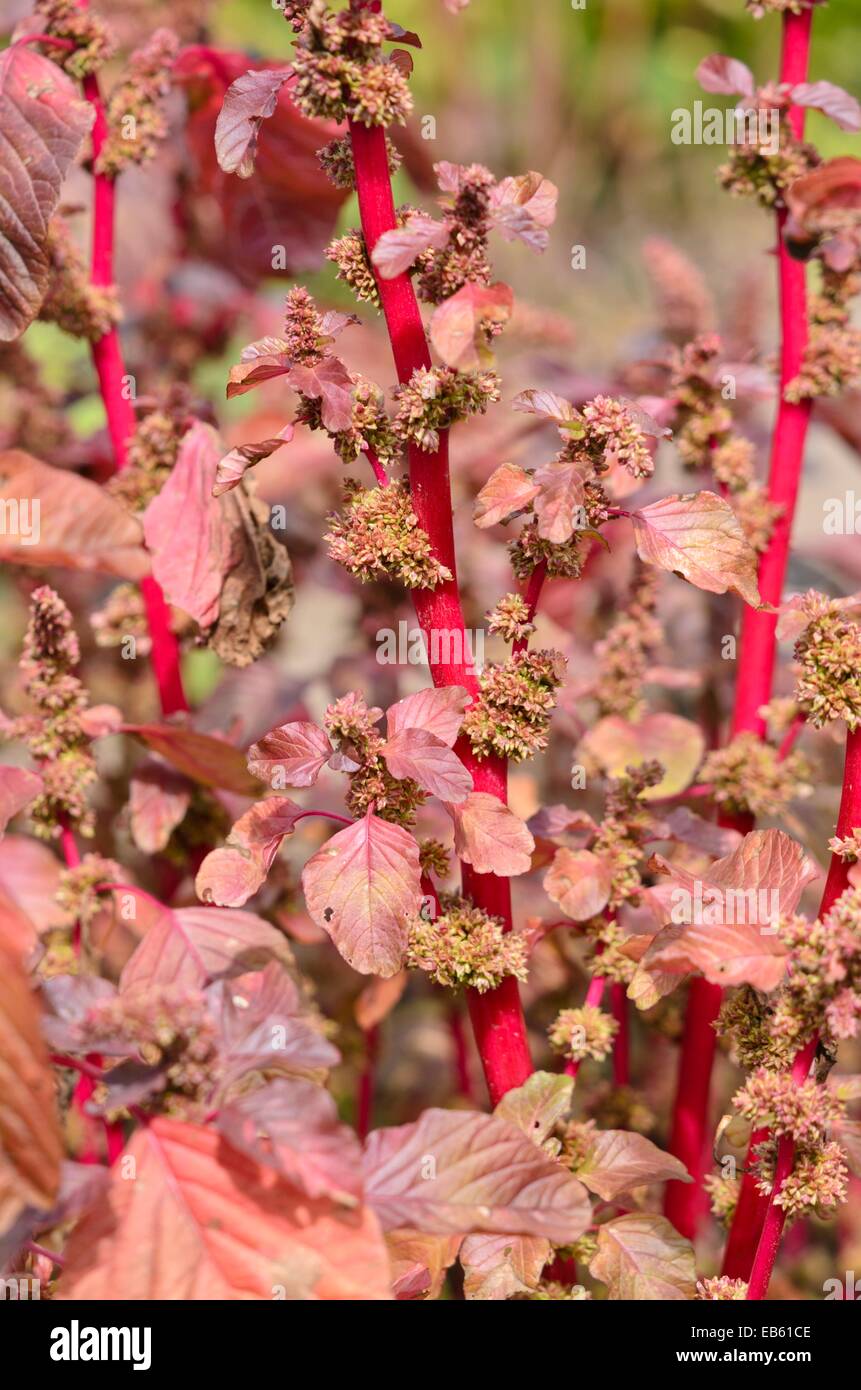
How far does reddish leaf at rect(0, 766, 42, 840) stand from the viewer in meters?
0.71

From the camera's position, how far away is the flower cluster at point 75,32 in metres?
0.83

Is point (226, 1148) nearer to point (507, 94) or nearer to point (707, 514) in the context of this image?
point (707, 514)

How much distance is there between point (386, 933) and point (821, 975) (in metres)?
0.20

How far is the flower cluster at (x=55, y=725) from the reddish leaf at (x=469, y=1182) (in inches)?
11.7

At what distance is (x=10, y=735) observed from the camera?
2.59ft

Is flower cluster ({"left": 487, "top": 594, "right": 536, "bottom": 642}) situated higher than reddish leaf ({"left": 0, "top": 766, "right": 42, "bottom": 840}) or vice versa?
flower cluster ({"left": 487, "top": 594, "right": 536, "bottom": 642})

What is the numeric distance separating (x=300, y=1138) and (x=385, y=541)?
28cm

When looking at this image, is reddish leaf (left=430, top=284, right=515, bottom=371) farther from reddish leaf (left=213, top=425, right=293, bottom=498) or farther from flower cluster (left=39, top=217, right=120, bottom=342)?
flower cluster (left=39, top=217, right=120, bottom=342)

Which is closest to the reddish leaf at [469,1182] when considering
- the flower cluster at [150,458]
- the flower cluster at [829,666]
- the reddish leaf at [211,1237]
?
the reddish leaf at [211,1237]

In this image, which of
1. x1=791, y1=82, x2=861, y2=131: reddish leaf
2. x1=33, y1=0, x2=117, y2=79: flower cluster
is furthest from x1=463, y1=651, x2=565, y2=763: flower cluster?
x1=33, y1=0, x2=117, y2=79: flower cluster

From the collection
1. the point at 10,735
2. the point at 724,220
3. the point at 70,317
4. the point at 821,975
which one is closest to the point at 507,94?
the point at 724,220

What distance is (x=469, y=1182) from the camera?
59cm

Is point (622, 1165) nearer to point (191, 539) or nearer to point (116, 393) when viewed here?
point (191, 539)

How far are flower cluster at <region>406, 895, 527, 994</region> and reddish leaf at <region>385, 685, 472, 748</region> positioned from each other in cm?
10
